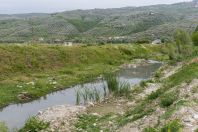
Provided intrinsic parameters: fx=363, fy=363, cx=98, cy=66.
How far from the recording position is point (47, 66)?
5431 centimetres

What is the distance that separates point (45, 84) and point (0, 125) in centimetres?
2192

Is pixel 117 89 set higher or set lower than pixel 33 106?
higher

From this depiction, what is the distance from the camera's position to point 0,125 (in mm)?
20719

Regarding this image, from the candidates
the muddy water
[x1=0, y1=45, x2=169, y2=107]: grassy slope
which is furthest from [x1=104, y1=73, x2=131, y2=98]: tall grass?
[x1=0, y1=45, x2=169, y2=107]: grassy slope

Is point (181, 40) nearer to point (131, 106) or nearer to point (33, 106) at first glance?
point (33, 106)

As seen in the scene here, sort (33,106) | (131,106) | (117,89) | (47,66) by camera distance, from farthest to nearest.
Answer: (47,66), (33,106), (117,89), (131,106)

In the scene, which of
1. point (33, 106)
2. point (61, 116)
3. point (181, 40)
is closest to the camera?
point (61, 116)

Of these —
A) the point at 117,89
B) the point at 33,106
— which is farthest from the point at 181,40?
the point at 33,106

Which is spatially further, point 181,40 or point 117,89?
point 181,40

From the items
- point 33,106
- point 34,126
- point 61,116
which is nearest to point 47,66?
point 33,106

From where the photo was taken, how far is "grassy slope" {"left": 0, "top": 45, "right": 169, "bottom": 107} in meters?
40.6

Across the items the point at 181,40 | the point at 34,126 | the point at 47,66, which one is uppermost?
the point at 34,126

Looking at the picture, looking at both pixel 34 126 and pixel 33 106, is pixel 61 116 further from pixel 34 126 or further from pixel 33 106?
pixel 33 106

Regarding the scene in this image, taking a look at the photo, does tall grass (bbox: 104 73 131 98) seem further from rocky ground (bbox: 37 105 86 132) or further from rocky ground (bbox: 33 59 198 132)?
rocky ground (bbox: 37 105 86 132)
